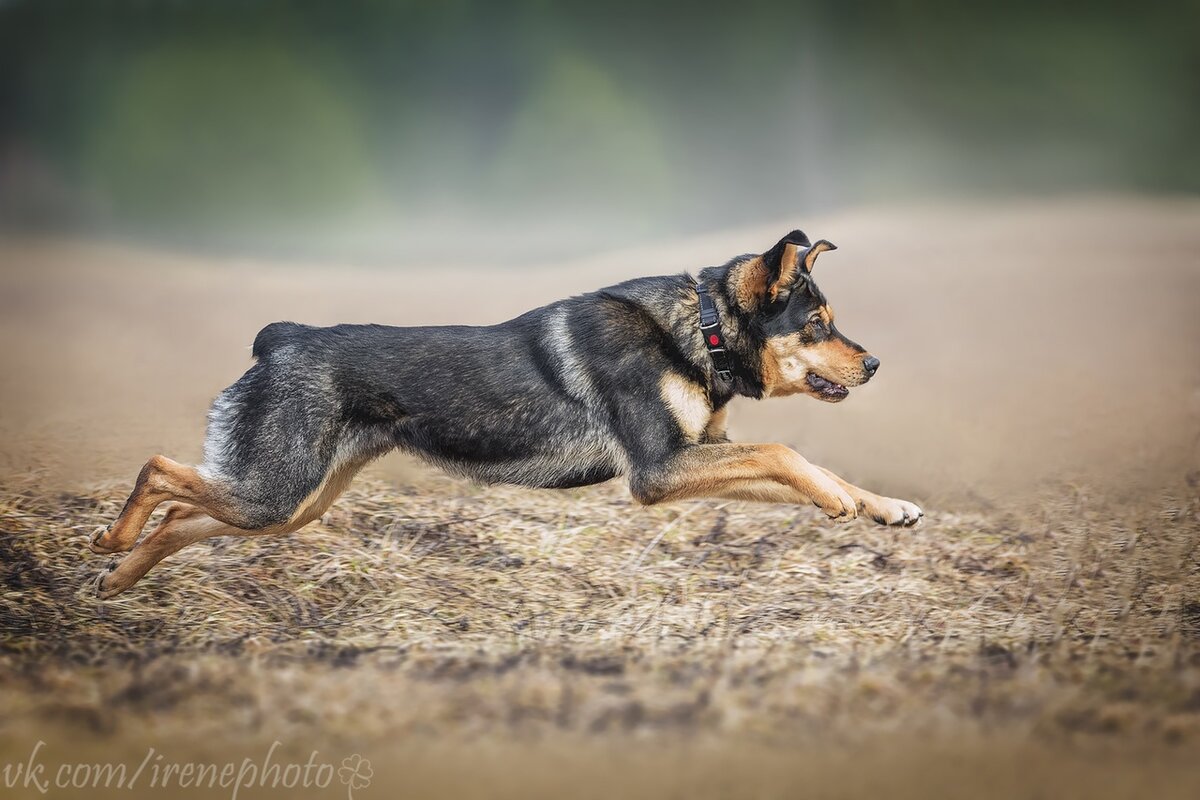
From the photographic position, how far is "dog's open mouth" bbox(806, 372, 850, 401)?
617 centimetres

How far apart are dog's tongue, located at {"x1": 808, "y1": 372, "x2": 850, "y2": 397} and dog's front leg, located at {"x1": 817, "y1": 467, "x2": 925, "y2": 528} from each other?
2.33ft

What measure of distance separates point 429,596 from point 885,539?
3581 millimetres

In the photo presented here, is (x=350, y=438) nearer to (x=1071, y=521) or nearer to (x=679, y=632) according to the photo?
(x=679, y=632)

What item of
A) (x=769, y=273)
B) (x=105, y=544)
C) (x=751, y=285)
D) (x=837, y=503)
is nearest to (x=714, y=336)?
(x=751, y=285)

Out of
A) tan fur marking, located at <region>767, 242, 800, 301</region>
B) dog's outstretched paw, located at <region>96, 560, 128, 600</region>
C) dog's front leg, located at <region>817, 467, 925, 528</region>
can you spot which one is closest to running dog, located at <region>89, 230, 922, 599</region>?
tan fur marking, located at <region>767, 242, 800, 301</region>

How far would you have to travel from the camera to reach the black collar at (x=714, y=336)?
6027mm

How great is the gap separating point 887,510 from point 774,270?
1505 millimetres

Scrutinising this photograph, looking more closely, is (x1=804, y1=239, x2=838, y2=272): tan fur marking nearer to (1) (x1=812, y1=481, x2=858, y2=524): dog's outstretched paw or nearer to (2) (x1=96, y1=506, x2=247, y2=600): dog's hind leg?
(1) (x1=812, y1=481, x2=858, y2=524): dog's outstretched paw

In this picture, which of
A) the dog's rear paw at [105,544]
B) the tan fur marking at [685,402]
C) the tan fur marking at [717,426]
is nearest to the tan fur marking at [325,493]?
the dog's rear paw at [105,544]

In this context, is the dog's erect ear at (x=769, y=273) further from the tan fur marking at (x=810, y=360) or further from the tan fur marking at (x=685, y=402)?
the tan fur marking at (x=685, y=402)

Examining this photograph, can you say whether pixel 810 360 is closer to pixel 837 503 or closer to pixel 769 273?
pixel 769 273

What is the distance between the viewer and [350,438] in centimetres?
605

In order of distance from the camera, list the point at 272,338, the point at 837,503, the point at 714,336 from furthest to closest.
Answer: the point at 272,338
the point at 714,336
the point at 837,503

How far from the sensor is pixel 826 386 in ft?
20.3
